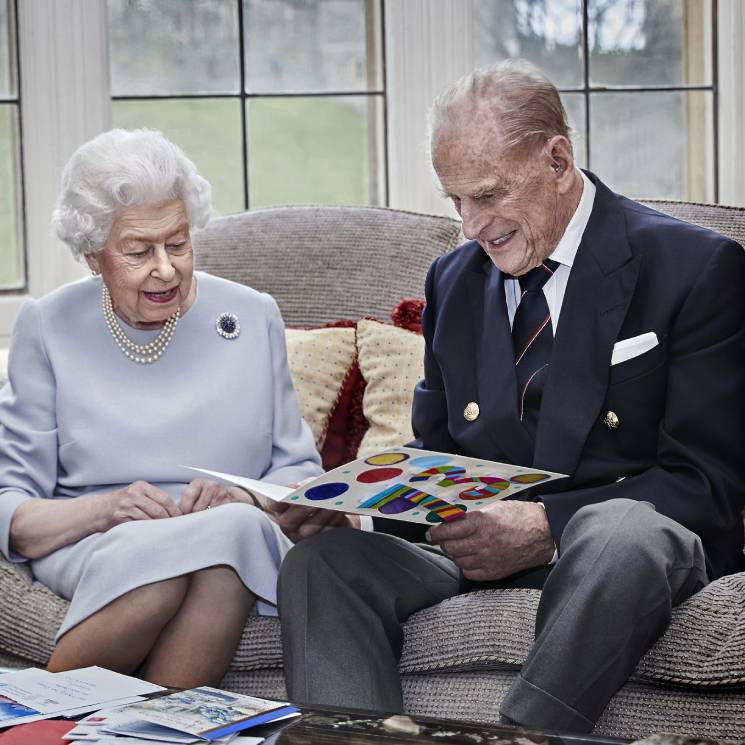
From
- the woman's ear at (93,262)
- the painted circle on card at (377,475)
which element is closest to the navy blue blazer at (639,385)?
the painted circle on card at (377,475)

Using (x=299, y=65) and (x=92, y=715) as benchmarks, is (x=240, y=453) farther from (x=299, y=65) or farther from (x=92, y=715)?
(x=299, y=65)

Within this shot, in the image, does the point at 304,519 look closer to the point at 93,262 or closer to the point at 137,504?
the point at 137,504

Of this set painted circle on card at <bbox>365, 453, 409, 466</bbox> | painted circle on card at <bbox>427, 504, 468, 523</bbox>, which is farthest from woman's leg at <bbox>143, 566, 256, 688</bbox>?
painted circle on card at <bbox>365, 453, 409, 466</bbox>

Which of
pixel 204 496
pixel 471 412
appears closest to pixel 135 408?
pixel 204 496

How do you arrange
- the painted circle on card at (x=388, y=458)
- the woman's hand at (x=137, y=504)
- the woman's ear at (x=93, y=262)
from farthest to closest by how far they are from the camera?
the woman's ear at (x=93, y=262), the woman's hand at (x=137, y=504), the painted circle on card at (x=388, y=458)

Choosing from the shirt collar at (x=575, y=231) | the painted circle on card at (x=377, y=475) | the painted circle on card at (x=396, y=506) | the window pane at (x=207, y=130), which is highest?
the window pane at (x=207, y=130)

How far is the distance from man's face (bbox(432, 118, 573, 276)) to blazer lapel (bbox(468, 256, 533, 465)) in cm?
8

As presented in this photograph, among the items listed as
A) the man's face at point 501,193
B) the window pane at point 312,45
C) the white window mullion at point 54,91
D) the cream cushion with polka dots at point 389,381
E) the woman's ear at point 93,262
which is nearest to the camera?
the man's face at point 501,193

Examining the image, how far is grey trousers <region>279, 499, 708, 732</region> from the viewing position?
1.45 m

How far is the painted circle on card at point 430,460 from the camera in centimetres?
144

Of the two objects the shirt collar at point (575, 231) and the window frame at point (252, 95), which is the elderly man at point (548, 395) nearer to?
the shirt collar at point (575, 231)

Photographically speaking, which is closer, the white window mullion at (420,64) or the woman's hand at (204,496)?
the woman's hand at (204,496)

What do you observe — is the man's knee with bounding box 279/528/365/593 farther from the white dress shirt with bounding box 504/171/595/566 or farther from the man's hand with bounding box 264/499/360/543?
the white dress shirt with bounding box 504/171/595/566

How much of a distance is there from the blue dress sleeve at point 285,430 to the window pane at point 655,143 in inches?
57.6
